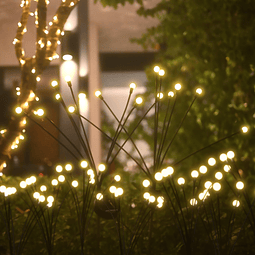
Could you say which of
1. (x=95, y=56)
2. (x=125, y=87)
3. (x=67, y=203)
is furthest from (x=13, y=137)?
(x=125, y=87)

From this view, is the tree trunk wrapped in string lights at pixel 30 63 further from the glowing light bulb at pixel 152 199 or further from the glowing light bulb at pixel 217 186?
the glowing light bulb at pixel 217 186

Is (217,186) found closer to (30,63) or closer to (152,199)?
(152,199)

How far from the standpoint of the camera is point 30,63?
6.77 feet

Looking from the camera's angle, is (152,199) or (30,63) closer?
(152,199)

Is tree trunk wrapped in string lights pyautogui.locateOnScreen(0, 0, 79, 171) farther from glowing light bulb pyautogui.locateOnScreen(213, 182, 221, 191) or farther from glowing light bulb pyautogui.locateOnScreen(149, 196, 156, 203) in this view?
glowing light bulb pyautogui.locateOnScreen(213, 182, 221, 191)

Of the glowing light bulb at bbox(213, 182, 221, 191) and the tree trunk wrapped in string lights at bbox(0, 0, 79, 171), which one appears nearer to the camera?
the glowing light bulb at bbox(213, 182, 221, 191)

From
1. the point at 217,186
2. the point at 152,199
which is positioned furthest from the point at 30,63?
the point at 217,186

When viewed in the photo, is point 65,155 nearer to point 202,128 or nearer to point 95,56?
point 202,128

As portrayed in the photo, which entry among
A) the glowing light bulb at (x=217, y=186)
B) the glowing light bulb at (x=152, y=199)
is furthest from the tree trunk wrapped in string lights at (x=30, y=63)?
the glowing light bulb at (x=217, y=186)

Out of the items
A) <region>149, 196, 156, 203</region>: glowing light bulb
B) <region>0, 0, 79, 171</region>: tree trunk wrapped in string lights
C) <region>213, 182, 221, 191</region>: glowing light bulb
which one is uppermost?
<region>0, 0, 79, 171</region>: tree trunk wrapped in string lights

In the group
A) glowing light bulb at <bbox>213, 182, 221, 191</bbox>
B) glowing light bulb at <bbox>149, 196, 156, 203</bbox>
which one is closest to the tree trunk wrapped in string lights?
glowing light bulb at <bbox>149, 196, 156, 203</bbox>

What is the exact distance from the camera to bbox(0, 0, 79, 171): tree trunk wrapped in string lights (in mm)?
1970

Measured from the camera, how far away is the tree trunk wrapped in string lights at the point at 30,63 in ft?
6.46

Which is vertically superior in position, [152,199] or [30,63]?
[30,63]
